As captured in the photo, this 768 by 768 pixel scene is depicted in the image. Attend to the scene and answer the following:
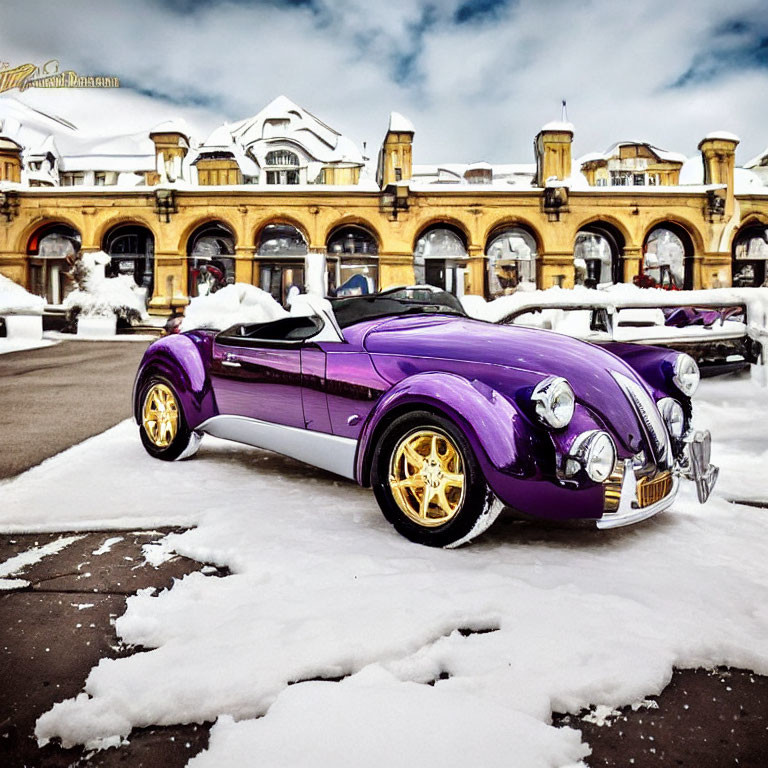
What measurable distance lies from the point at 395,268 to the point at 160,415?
22.4 m

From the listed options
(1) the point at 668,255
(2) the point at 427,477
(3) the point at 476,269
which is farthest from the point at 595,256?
(2) the point at 427,477

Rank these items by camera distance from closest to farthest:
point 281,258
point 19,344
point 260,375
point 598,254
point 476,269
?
point 260,375
point 19,344
point 476,269
point 281,258
point 598,254

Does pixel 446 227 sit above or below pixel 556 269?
above

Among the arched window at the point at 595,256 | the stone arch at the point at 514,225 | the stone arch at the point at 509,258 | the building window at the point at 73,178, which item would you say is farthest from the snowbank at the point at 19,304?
the building window at the point at 73,178

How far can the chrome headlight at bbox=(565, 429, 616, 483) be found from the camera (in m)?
2.65

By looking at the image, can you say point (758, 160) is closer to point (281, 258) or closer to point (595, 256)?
point (595, 256)

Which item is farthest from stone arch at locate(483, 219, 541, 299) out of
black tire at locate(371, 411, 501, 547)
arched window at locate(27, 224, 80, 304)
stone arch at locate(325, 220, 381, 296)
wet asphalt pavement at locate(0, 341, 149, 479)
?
black tire at locate(371, 411, 501, 547)

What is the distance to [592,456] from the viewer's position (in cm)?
266

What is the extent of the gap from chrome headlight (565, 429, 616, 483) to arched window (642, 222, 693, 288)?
27.4 m

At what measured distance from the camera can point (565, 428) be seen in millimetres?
2707

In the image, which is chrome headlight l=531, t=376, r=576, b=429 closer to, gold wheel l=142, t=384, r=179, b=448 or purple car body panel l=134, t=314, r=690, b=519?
purple car body panel l=134, t=314, r=690, b=519

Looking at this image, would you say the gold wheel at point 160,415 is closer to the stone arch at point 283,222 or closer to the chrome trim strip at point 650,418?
the chrome trim strip at point 650,418

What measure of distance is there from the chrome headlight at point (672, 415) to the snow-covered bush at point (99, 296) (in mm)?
22055

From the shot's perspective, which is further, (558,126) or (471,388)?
(558,126)
